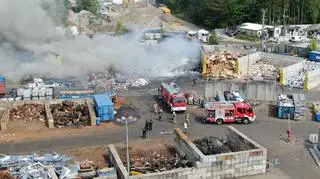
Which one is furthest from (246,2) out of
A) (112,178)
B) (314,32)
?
(112,178)

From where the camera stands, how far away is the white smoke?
39.2m

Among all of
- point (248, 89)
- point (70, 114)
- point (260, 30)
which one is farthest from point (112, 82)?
point (260, 30)

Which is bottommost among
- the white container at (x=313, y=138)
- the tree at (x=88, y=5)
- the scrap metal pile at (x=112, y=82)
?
the white container at (x=313, y=138)

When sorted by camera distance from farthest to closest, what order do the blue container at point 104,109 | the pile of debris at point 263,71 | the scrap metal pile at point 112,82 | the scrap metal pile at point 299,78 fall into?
the pile of debris at point 263,71, the scrap metal pile at point 299,78, the scrap metal pile at point 112,82, the blue container at point 104,109

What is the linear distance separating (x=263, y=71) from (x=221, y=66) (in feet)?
11.9

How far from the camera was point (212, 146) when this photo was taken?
77.8ft

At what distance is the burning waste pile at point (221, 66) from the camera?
130ft

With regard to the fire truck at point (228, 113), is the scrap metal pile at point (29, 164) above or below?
below

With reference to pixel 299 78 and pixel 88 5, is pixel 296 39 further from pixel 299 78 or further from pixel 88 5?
pixel 88 5

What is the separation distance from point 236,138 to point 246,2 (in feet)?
156

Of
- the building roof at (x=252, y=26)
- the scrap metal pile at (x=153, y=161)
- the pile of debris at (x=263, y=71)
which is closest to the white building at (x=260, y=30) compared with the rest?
the building roof at (x=252, y=26)

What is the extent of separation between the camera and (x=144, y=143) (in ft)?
87.2

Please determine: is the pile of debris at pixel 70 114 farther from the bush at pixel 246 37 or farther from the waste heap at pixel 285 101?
the bush at pixel 246 37

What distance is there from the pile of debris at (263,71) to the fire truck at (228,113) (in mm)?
10354
